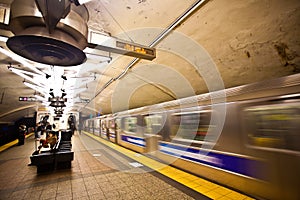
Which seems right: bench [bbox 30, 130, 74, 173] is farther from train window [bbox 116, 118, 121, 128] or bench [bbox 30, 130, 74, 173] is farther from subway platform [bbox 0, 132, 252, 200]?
train window [bbox 116, 118, 121, 128]

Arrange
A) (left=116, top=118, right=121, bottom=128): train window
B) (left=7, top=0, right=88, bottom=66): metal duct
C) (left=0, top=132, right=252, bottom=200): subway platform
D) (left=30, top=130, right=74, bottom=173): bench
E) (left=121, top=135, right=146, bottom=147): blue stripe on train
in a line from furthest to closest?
(left=116, top=118, right=121, bottom=128): train window → (left=121, top=135, right=146, bottom=147): blue stripe on train → (left=30, top=130, right=74, bottom=173): bench → (left=0, top=132, right=252, bottom=200): subway platform → (left=7, top=0, right=88, bottom=66): metal duct

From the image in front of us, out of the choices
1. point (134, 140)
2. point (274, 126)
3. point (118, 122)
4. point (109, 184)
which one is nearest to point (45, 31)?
point (274, 126)

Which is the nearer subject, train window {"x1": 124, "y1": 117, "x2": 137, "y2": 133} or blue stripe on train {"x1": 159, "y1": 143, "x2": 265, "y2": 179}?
blue stripe on train {"x1": 159, "y1": 143, "x2": 265, "y2": 179}

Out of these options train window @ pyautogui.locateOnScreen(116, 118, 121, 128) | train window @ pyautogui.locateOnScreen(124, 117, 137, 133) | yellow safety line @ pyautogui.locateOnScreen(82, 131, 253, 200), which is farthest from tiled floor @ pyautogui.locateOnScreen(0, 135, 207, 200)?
train window @ pyautogui.locateOnScreen(116, 118, 121, 128)

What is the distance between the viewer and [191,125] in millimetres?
3850

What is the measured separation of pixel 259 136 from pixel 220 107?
87 cm

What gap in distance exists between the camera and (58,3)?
1.04m

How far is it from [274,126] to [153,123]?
3535 mm

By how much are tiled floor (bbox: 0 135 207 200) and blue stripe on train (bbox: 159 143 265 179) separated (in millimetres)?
738

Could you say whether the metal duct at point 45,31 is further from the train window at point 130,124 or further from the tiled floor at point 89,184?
the train window at point 130,124

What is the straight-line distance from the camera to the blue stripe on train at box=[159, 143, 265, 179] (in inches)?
96.8

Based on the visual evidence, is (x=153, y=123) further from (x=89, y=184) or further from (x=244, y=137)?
(x=244, y=137)

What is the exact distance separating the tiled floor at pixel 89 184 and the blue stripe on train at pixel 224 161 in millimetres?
738

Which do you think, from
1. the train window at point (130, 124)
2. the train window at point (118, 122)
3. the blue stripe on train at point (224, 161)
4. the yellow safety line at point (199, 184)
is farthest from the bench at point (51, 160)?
the train window at point (118, 122)
